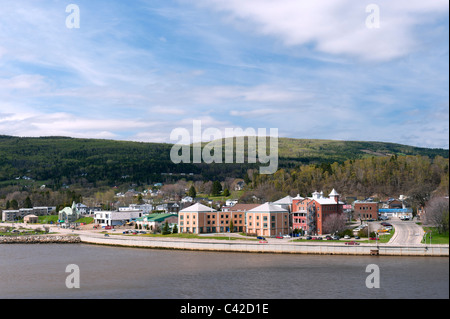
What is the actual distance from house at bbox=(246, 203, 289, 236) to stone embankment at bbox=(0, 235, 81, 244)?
26960 millimetres

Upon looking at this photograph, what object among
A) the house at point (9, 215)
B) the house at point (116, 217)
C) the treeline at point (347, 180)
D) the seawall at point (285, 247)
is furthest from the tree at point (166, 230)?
the house at point (9, 215)

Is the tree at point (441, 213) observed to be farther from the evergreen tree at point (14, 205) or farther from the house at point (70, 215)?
the evergreen tree at point (14, 205)

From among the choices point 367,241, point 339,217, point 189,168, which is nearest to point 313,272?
point 367,241

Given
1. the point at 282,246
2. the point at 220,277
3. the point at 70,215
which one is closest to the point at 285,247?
the point at 282,246

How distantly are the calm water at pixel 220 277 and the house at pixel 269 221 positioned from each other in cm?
1294

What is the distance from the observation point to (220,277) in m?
33.6

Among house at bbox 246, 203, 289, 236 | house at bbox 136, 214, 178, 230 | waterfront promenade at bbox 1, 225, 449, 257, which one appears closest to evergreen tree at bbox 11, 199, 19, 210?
house at bbox 136, 214, 178, 230

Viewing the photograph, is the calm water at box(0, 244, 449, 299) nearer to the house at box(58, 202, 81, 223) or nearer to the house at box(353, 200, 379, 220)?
the house at box(353, 200, 379, 220)

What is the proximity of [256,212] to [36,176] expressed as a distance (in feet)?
447

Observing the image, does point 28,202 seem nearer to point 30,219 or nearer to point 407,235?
point 30,219

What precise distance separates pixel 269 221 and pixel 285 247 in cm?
1218

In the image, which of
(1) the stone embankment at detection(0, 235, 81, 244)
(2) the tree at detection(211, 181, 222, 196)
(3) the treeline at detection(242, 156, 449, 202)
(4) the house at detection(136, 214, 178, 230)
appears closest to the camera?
(1) the stone embankment at detection(0, 235, 81, 244)

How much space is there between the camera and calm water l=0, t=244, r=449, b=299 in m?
27.8
